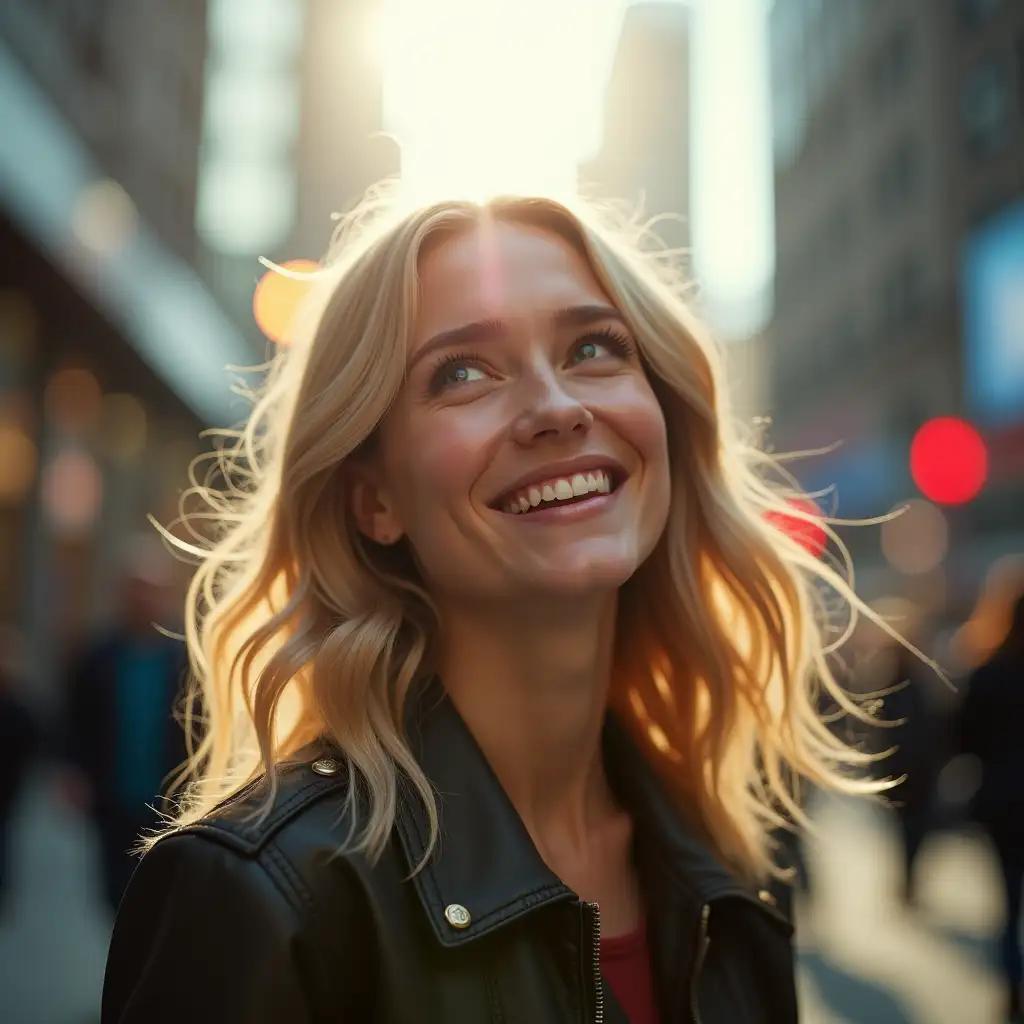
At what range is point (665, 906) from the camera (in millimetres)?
2039

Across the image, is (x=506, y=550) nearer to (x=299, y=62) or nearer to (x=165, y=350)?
(x=165, y=350)

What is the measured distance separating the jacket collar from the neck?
82 mm

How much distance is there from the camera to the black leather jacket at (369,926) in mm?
1490

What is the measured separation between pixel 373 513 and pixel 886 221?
4998cm

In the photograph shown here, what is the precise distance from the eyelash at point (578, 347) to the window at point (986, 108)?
127 ft

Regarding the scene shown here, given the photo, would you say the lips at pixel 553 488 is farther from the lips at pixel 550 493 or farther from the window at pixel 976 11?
the window at pixel 976 11

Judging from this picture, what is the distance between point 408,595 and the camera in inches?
86.4

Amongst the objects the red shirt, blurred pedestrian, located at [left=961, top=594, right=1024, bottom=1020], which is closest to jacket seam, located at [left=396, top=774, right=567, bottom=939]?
the red shirt

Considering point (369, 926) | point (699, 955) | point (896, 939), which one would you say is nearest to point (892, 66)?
point (896, 939)

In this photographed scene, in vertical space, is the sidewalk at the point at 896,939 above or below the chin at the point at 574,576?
below

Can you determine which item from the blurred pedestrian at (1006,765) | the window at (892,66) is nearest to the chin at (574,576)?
the blurred pedestrian at (1006,765)

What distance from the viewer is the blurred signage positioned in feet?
103

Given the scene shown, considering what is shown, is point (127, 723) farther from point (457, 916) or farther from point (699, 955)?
point (457, 916)

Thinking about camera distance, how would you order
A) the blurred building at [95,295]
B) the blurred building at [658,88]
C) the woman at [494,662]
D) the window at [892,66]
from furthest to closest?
the blurred building at [658,88], the window at [892,66], the blurred building at [95,295], the woman at [494,662]
